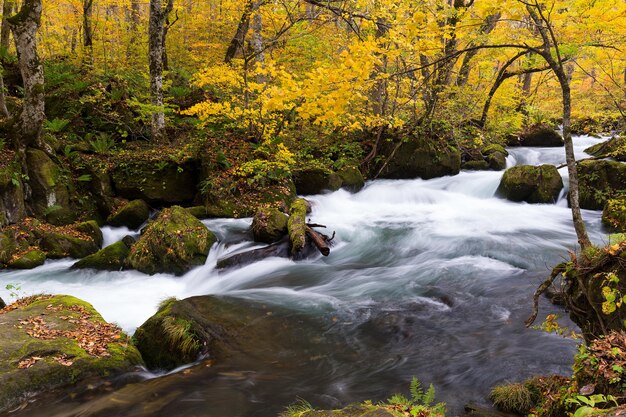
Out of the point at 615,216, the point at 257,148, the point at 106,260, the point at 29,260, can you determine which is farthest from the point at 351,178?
the point at 29,260

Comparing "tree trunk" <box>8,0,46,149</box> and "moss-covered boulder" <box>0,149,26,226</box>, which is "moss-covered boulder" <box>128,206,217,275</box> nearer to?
"moss-covered boulder" <box>0,149,26,226</box>

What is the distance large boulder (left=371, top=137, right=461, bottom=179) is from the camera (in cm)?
1432

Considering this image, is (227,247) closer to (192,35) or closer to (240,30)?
(240,30)

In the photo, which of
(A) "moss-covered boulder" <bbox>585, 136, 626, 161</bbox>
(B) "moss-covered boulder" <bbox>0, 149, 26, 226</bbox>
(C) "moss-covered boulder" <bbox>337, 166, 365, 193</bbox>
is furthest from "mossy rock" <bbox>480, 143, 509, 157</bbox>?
(B) "moss-covered boulder" <bbox>0, 149, 26, 226</bbox>

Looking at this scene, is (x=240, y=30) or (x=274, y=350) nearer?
(x=274, y=350)

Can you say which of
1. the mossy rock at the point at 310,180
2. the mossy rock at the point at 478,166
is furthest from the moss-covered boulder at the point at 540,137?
the mossy rock at the point at 310,180

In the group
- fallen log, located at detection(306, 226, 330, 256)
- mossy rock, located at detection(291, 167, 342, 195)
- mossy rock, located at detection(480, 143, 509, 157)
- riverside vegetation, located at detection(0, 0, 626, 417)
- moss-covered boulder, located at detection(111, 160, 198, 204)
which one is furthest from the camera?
mossy rock, located at detection(480, 143, 509, 157)

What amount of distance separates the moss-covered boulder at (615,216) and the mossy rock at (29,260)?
1248 cm

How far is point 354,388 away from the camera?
178 inches

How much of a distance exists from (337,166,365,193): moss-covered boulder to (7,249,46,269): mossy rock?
27.5 ft

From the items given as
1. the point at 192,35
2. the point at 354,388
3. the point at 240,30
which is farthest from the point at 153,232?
the point at 192,35

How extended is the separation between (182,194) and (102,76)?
19.3 ft

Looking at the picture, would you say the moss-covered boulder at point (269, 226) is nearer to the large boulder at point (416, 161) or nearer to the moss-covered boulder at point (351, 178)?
the moss-covered boulder at point (351, 178)

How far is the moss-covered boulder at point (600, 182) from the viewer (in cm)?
1056
